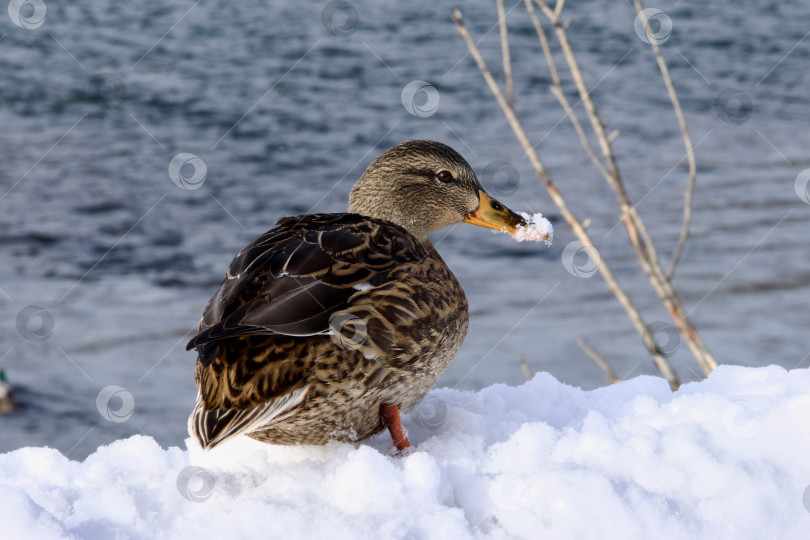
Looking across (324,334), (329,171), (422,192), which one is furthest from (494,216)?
(329,171)

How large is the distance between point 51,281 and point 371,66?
636cm

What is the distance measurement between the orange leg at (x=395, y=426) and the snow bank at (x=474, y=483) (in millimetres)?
41

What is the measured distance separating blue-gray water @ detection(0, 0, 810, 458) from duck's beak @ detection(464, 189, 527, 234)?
7.97 ft

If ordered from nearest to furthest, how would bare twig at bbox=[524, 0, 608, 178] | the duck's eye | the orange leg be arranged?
the orange leg → bare twig at bbox=[524, 0, 608, 178] → the duck's eye

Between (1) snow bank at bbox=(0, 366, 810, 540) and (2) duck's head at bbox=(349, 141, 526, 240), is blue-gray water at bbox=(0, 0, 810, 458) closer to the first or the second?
(2) duck's head at bbox=(349, 141, 526, 240)

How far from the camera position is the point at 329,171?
9.52 metres

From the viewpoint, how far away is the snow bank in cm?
247

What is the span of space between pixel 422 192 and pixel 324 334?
1.39 m

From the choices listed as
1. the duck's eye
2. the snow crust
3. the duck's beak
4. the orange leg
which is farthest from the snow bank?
the duck's eye

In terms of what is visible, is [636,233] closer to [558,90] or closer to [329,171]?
[558,90]

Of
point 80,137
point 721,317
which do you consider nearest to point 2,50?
point 80,137

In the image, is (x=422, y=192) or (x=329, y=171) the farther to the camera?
(x=329, y=171)

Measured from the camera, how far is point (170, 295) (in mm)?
7395

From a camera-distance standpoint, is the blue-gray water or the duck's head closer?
the duck's head
